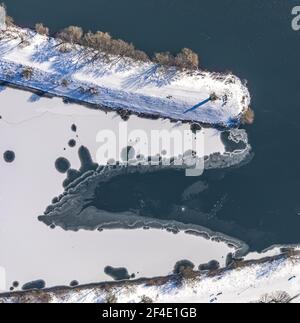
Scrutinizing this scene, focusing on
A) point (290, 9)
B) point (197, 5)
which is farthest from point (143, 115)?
point (290, 9)

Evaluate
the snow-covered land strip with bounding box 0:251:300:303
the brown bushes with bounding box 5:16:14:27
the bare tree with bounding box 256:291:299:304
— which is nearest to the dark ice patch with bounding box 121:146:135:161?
the snow-covered land strip with bounding box 0:251:300:303

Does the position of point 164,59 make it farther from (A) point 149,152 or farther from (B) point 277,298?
(B) point 277,298

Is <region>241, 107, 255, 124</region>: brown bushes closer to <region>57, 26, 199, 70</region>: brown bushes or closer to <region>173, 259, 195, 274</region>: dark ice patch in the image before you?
<region>57, 26, 199, 70</region>: brown bushes

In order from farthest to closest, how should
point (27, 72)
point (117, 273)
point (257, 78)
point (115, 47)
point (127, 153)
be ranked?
point (257, 78) → point (127, 153) → point (117, 273) → point (115, 47) → point (27, 72)

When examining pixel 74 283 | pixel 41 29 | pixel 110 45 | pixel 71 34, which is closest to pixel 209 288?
pixel 74 283
